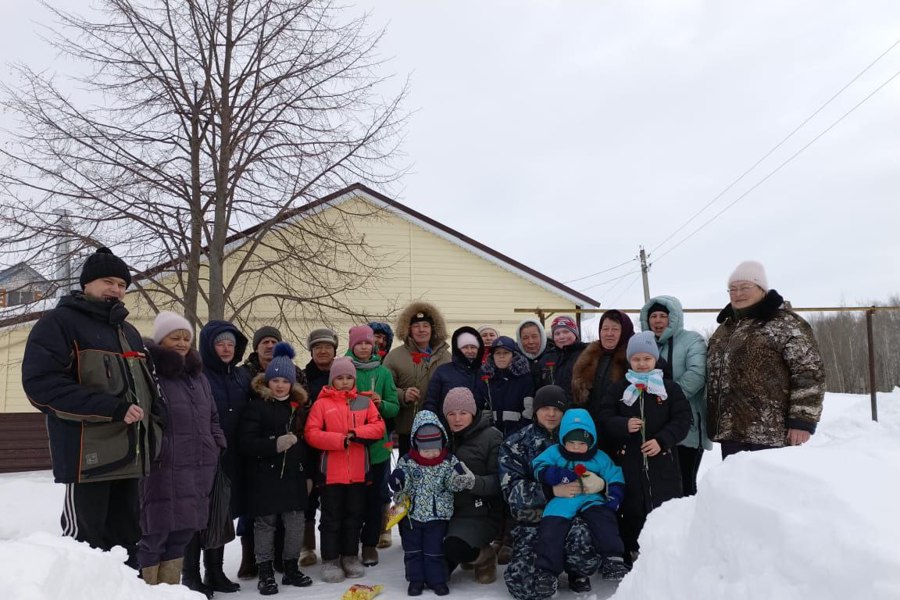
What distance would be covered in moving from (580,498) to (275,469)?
7.50 feet

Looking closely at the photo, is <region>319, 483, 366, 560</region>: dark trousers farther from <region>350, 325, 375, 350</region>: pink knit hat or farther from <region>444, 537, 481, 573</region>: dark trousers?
<region>350, 325, 375, 350</region>: pink knit hat

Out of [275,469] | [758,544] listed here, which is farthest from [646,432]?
[275,469]

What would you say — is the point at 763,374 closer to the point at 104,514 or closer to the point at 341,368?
the point at 341,368

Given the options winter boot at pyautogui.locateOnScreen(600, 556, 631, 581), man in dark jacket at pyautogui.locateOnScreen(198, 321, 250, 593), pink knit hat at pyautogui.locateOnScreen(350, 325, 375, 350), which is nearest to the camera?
winter boot at pyautogui.locateOnScreen(600, 556, 631, 581)

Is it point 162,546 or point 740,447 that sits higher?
point 740,447

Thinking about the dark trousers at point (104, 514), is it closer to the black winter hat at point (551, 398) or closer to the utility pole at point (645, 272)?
the black winter hat at point (551, 398)

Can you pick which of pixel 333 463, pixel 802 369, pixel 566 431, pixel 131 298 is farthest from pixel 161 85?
pixel 802 369

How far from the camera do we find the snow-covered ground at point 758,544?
214 cm

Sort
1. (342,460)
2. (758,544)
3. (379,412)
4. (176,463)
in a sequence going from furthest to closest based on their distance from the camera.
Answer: (379,412), (342,460), (176,463), (758,544)

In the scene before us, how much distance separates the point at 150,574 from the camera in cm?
413

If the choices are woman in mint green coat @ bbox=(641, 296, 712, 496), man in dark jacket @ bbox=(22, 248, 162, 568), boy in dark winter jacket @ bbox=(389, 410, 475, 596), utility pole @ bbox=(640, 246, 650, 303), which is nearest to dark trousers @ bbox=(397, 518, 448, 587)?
boy in dark winter jacket @ bbox=(389, 410, 475, 596)

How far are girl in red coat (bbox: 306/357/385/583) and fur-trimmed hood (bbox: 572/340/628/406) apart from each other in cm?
159

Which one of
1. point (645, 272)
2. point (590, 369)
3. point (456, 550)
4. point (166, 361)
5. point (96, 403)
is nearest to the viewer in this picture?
point (96, 403)

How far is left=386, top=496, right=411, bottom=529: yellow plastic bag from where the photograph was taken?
15.8ft
